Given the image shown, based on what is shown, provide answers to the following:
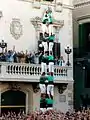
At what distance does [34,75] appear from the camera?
3095 centimetres

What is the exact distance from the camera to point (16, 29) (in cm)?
3166

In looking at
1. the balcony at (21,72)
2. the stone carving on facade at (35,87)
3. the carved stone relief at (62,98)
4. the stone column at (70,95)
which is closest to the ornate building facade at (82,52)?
the stone column at (70,95)

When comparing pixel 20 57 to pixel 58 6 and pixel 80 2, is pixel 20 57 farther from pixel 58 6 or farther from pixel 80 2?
pixel 80 2

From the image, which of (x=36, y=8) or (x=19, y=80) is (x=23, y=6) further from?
(x=19, y=80)

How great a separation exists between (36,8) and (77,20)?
15.6ft

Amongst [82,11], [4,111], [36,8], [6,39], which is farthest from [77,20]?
[4,111]

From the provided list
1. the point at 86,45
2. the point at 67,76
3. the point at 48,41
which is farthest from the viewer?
the point at 86,45

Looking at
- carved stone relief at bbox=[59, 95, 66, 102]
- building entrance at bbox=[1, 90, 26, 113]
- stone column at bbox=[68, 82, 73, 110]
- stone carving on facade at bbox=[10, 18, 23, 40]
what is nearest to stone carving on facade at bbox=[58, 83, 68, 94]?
carved stone relief at bbox=[59, 95, 66, 102]

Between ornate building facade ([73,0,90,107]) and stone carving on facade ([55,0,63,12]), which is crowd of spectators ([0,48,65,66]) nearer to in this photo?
stone carving on facade ([55,0,63,12])

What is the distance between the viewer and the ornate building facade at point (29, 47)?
3069 cm

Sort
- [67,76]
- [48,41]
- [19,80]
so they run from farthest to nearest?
[67,76] < [19,80] < [48,41]

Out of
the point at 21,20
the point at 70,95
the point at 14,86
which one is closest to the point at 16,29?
the point at 21,20

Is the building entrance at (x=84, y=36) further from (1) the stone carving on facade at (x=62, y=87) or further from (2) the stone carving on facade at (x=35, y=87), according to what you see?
(2) the stone carving on facade at (x=35, y=87)

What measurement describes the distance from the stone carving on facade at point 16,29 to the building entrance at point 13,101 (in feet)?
10.7
